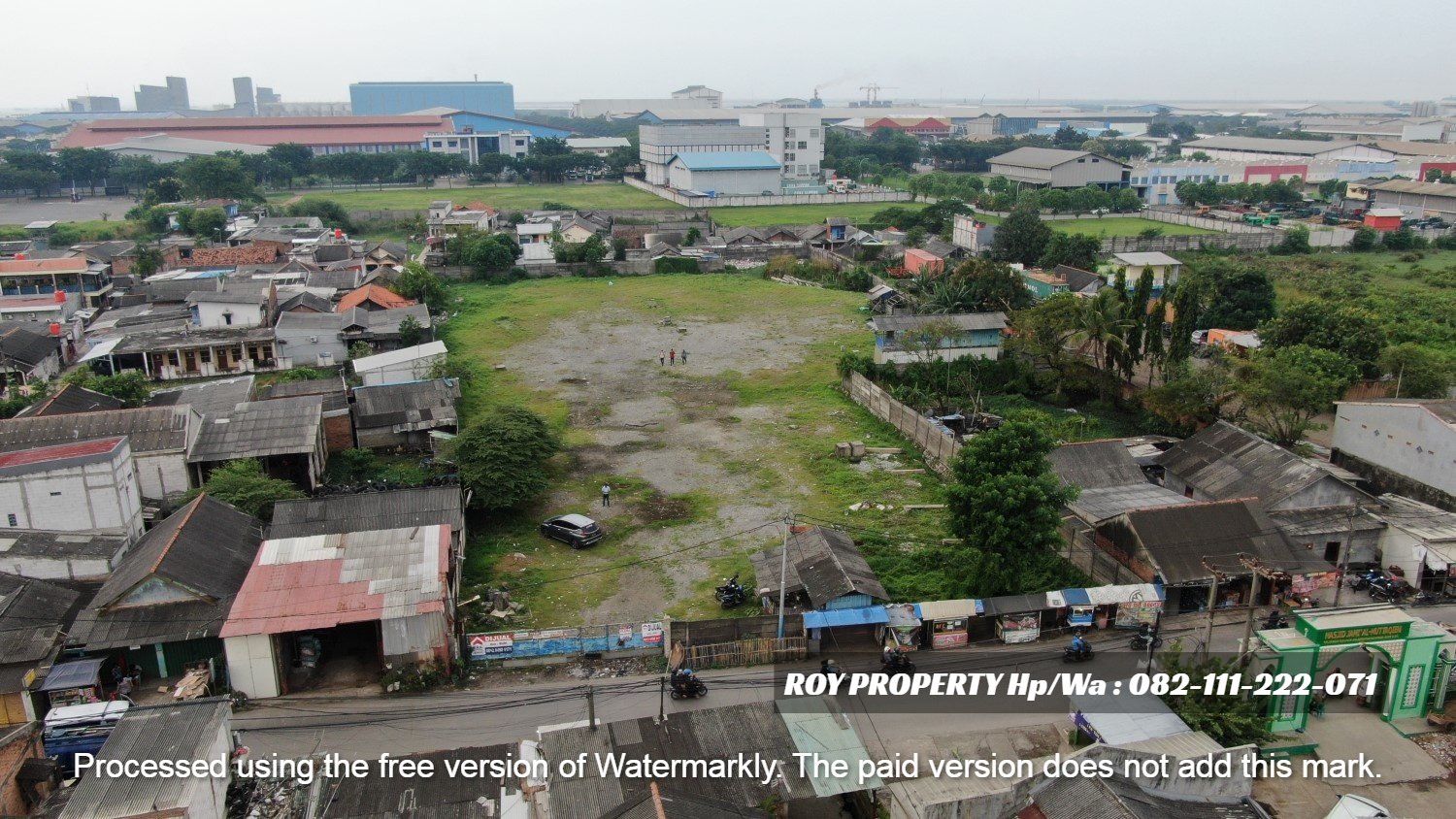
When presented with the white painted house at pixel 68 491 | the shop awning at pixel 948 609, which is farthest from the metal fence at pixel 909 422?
the white painted house at pixel 68 491

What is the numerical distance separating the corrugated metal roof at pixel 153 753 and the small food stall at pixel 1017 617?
466 inches

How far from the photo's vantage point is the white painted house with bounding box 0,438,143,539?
17.5 m

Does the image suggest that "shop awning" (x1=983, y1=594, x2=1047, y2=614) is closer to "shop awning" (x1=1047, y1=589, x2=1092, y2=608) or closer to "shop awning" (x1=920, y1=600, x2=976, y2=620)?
"shop awning" (x1=1047, y1=589, x2=1092, y2=608)

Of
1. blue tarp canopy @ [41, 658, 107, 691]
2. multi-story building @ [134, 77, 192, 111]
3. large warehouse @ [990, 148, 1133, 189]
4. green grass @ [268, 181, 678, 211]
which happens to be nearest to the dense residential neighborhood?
blue tarp canopy @ [41, 658, 107, 691]

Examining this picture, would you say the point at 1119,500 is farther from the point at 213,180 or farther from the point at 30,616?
the point at 213,180

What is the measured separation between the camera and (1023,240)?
49.5m

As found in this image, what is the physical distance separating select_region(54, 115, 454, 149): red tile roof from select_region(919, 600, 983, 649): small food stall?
10027 centimetres

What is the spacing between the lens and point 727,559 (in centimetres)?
1938

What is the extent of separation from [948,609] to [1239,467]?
923 cm

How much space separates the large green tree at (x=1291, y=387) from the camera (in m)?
22.9

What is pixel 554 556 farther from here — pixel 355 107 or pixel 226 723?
pixel 355 107

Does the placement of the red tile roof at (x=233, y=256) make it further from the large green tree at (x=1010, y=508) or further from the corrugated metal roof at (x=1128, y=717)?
the corrugated metal roof at (x=1128, y=717)

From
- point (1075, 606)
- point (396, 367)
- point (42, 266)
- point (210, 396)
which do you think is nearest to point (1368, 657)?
point (1075, 606)

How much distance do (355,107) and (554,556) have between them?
539 feet
